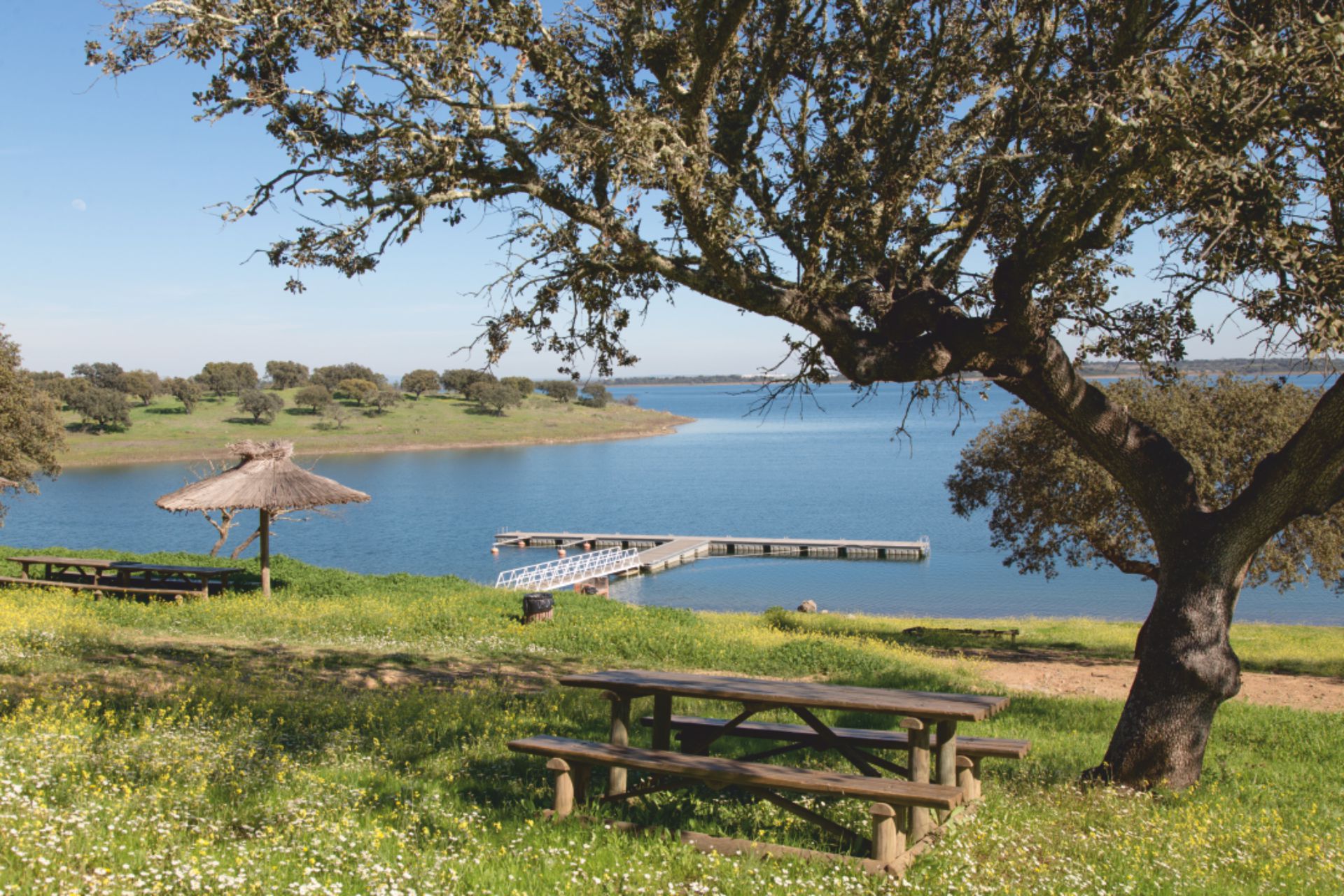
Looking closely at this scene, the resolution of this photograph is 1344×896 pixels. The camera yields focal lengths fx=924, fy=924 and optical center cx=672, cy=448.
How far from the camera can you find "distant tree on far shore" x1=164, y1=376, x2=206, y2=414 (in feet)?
335

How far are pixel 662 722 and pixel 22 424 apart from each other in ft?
84.1

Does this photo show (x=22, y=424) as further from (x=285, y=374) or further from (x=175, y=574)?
Answer: (x=285, y=374)

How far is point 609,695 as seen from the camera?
19.9 ft

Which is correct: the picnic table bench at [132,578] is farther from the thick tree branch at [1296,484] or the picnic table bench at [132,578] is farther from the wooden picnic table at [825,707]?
the thick tree branch at [1296,484]

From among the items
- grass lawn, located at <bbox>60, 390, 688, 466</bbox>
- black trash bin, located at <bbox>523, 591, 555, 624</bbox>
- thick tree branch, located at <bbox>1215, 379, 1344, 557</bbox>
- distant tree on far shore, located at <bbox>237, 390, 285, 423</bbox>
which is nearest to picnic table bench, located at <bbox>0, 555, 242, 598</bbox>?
black trash bin, located at <bbox>523, 591, 555, 624</bbox>

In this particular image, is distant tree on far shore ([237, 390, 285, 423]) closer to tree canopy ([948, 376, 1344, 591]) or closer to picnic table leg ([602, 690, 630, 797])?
tree canopy ([948, 376, 1344, 591])

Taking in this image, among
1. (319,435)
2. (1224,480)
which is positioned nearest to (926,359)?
(1224,480)

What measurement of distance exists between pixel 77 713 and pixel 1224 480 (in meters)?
20.3

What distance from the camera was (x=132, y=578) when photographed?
18.2 m

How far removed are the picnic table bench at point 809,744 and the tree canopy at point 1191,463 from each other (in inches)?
573

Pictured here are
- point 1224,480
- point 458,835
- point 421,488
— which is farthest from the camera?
point 421,488

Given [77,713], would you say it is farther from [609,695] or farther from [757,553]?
[757,553]

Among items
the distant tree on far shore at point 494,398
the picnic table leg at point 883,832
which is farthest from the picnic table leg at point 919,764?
the distant tree on far shore at point 494,398

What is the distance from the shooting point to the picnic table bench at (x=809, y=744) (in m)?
4.81
